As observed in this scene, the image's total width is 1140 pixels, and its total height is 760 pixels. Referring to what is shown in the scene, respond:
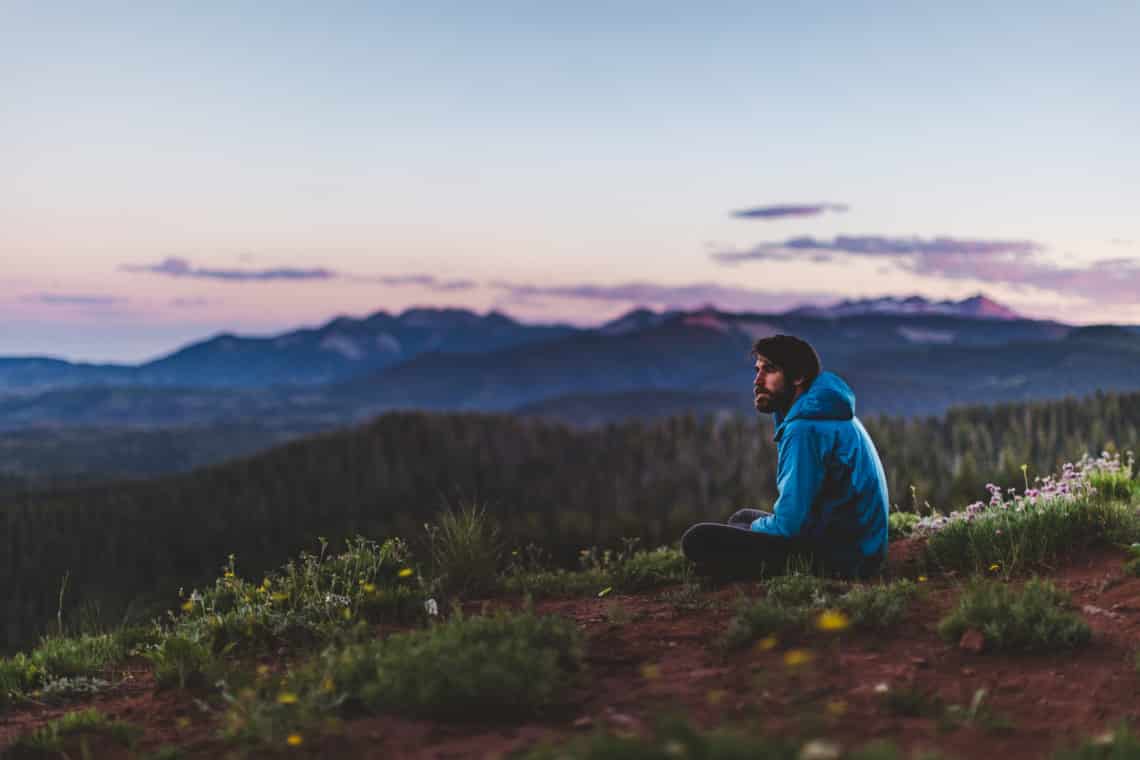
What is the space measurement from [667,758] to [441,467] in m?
157

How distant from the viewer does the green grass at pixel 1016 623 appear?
6492 mm

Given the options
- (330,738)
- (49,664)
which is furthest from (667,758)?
(49,664)

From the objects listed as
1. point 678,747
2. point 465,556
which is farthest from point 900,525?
point 678,747

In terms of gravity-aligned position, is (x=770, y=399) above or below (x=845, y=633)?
above

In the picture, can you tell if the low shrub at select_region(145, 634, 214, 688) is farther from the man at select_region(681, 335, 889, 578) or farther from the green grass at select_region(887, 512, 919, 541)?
the green grass at select_region(887, 512, 919, 541)

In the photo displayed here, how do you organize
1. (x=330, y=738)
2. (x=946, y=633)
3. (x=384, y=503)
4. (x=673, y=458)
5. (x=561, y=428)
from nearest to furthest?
1. (x=330, y=738)
2. (x=946, y=633)
3. (x=384, y=503)
4. (x=673, y=458)
5. (x=561, y=428)

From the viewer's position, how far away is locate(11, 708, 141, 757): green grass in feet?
19.8

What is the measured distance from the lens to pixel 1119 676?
607 centimetres

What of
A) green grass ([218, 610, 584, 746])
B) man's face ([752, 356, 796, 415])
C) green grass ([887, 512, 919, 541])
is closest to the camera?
green grass ([218, 610, 584, 746])

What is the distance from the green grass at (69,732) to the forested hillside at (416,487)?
250 feet

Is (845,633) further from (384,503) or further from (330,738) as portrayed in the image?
(384,503)

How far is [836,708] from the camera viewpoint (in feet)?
16.9

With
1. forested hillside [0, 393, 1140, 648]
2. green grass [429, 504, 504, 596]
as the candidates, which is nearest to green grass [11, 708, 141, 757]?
green grass [429, 504, 504, 596]

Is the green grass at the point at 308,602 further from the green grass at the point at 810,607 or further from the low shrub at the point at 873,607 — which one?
the low shrub at the point at 873,607
